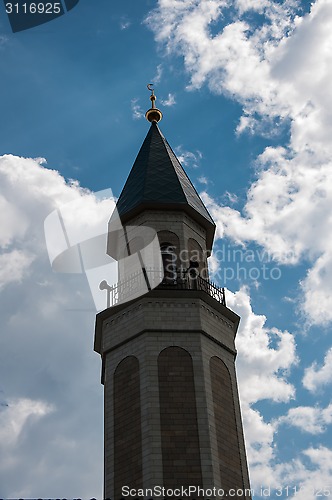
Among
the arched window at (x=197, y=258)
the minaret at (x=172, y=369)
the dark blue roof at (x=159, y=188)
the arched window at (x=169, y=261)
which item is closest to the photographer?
the minaret at (x=172, y=369)

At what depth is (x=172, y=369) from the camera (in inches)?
917

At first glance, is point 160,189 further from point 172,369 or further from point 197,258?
A: point 172,369

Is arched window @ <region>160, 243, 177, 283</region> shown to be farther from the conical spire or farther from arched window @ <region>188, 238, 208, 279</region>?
the conical spire

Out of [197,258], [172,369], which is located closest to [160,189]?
[197,258]

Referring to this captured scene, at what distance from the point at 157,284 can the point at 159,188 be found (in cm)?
493

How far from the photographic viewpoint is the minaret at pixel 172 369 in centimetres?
2142

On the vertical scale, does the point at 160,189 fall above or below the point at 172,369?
above

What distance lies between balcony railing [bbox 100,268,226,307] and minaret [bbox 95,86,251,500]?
40 mm

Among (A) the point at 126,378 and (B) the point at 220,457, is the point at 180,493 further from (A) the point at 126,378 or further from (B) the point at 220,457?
(A) the point at 126,378

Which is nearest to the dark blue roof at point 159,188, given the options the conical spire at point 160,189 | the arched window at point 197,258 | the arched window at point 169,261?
the conical spire at point 160,189

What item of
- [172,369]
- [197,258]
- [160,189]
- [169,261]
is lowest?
[172,369]

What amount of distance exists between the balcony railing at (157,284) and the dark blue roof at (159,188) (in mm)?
3146

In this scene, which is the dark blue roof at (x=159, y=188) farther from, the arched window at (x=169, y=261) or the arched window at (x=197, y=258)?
the arched window at (x=169, y=261)

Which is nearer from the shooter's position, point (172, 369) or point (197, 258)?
point (172, 369)
